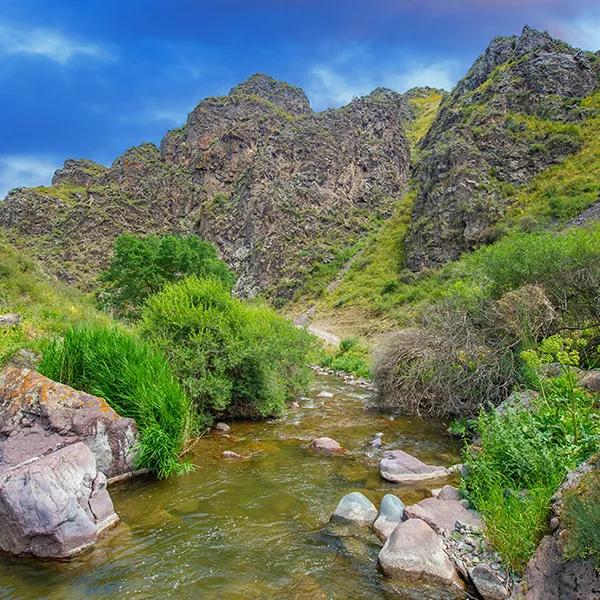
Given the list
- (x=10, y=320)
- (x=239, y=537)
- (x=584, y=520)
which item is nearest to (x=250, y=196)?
(x=10, y=320)

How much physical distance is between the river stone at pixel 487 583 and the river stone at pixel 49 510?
4949 mm

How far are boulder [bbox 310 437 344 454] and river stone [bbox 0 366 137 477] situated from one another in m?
4.17

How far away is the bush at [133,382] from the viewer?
844 cm

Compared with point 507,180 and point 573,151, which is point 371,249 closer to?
point 507,180

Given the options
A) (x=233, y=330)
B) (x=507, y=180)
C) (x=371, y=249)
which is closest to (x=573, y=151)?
(x=507, y=180)

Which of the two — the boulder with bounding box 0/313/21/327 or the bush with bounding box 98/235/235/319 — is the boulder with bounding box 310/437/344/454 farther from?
the bush with bounding box 98/235/235/319

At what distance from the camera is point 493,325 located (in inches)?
476

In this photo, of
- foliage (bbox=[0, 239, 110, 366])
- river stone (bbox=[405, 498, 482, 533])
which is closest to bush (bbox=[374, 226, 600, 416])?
river stone (bbox=[405, 498, 482, 533])

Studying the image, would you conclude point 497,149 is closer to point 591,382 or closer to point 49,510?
point 591,382

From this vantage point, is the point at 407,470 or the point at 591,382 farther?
the point at 407,470

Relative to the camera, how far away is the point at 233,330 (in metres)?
12.6

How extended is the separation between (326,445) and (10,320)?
941 cm

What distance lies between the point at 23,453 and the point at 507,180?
157ft

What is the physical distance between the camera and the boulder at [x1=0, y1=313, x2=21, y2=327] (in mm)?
12078
